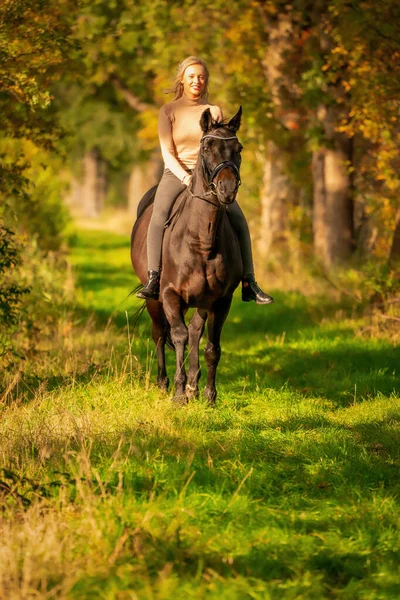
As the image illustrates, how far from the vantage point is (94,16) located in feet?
92.8

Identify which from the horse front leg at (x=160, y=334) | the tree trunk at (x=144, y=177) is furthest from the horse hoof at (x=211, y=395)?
the tree trunk at (x=144, y=177)

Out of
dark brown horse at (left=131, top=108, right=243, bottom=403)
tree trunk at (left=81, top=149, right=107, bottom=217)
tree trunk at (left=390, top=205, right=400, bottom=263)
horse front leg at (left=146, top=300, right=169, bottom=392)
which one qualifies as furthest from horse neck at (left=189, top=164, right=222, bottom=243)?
tree trunk at (left=81, top=149, right=107, bottom=217)

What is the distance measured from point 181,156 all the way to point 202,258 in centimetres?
117

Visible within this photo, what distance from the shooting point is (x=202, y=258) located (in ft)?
31.9

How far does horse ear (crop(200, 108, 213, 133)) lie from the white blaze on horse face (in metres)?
1.01

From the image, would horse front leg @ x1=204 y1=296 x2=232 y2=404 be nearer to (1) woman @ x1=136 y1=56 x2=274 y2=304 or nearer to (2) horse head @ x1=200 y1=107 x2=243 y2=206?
(1) woman @ x1=136 y1=56 x2=274 y2=304

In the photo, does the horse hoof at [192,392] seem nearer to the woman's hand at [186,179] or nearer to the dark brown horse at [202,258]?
the dark brown horse at [202,258]

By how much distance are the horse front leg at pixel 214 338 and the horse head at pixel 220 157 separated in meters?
1.31

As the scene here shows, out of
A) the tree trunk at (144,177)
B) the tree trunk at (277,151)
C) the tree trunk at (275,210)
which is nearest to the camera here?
the tree trunk at (277,151)

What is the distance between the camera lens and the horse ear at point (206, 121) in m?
9.08

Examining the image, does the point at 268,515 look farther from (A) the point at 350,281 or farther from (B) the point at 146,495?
(A) the point at 350,281

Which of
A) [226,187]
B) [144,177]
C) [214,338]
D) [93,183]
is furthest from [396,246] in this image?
[93,183]

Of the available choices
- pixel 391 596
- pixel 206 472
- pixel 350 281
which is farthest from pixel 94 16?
pixel 391 596

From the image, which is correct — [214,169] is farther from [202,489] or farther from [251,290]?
[202,489]
